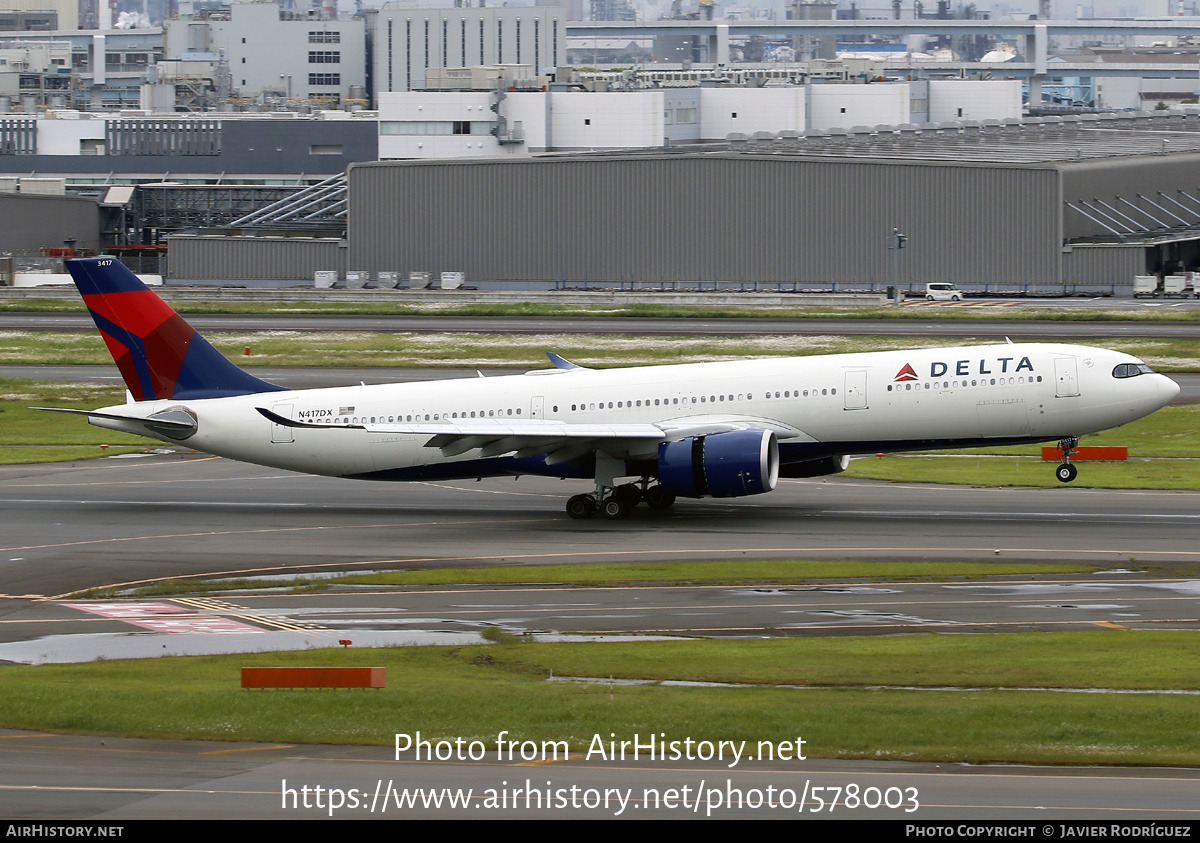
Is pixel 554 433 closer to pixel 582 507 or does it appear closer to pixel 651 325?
pixel 582 507

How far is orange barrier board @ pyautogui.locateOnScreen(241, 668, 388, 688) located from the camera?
83.1 feet

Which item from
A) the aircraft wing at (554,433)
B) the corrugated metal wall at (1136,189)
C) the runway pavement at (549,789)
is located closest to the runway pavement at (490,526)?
the aircraft wing at (554,433)

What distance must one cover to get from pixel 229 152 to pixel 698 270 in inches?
2879

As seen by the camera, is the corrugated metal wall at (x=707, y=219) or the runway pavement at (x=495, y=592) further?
the corrugated metal wall at (x=707, y=219)

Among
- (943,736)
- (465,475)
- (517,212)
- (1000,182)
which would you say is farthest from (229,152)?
(943,736)

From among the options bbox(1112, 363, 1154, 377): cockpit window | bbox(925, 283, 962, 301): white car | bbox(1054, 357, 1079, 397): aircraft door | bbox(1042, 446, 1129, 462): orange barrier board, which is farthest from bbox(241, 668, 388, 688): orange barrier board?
bbox(925, 283, 962, 301): white car

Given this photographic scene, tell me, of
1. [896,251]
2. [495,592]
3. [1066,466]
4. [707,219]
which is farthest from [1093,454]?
[707,219]

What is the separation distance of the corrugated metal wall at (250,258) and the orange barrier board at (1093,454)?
95328 millimetres

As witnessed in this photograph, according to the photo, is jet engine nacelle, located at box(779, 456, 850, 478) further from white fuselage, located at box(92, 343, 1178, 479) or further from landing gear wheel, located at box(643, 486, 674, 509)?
landing gear wheel, located at box(643, 486, 674, 509)

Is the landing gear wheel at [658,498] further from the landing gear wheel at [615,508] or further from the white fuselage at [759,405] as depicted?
the white fuselage at [759,405]

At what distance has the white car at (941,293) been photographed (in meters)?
114

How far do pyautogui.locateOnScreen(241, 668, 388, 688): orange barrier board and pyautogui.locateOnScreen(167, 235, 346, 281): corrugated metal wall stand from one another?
117 metres

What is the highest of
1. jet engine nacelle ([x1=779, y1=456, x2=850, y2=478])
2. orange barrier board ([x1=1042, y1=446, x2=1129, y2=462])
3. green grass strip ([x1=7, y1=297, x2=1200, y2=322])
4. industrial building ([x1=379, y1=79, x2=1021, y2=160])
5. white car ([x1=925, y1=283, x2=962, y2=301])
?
industrial building ([x1=379, y1=79, x2=1021, y2=160])
